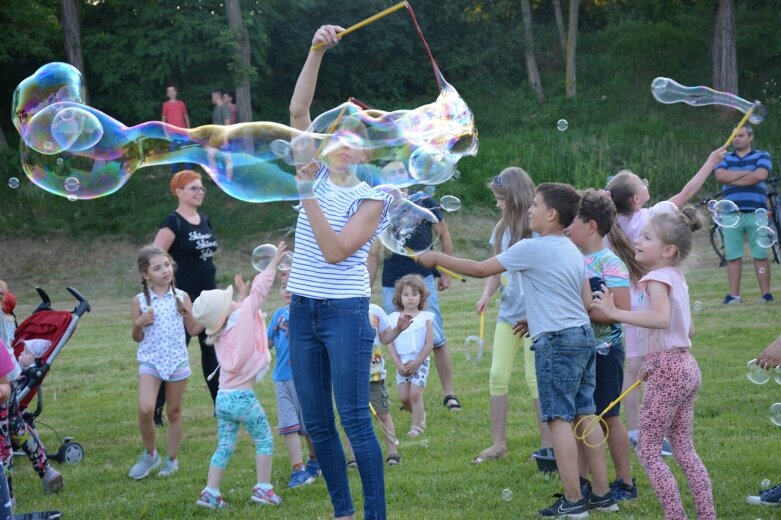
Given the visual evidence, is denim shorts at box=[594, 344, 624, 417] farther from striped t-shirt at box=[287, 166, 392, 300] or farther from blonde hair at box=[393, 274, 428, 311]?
blonde hair at box=[393, 274, 428, 311]

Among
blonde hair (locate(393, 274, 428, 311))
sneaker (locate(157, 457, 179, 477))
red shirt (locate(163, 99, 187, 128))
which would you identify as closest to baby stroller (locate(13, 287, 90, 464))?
sneaker (locate(157, 457, 179, 477))

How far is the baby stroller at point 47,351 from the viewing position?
6.39m

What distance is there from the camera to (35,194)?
810 inches

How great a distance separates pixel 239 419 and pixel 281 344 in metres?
0.68

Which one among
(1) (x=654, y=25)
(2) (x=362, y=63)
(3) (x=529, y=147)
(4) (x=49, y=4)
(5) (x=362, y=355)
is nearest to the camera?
(5) (x=362, y=355)

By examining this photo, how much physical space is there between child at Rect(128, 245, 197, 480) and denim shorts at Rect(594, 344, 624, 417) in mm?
2584

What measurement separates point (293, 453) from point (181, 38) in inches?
712

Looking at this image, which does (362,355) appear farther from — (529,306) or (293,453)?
(293,453)

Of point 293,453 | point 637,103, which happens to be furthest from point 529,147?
point 293,453

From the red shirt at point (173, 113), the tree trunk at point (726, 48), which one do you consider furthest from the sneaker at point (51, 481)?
the tree trunk at point (726, 48)

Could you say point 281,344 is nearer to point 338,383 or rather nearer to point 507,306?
point 507,306

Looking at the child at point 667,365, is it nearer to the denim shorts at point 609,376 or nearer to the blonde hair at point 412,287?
the denim shorts at point 609,376

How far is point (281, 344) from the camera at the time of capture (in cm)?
608

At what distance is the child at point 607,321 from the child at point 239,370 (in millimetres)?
1573
